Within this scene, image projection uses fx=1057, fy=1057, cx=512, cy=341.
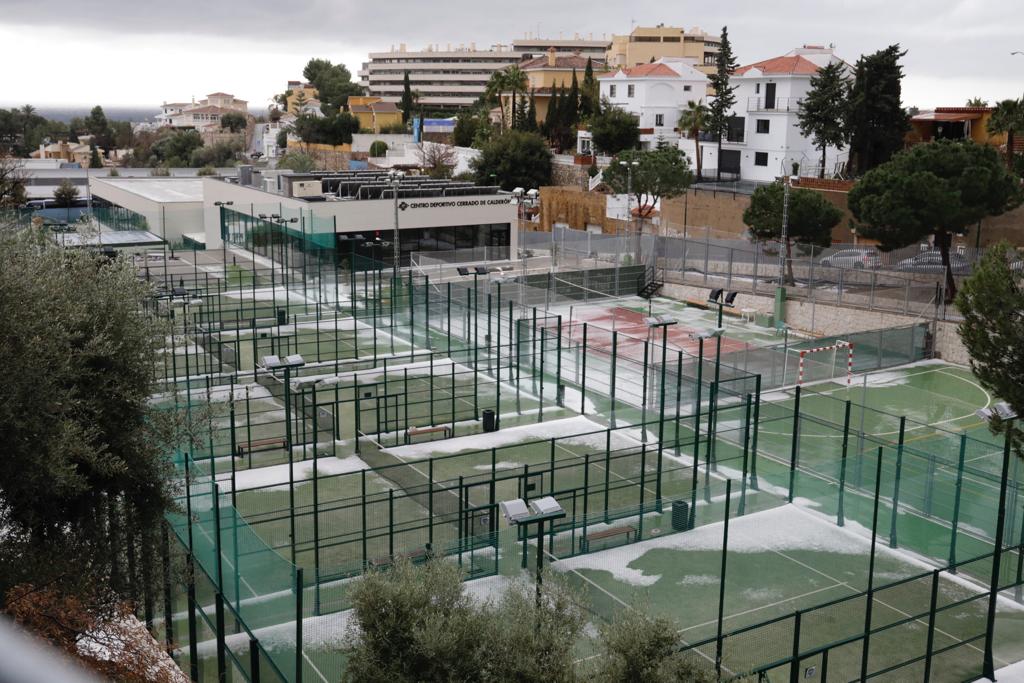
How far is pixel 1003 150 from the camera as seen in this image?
179ft

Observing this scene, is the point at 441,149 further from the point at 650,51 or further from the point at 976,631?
the point at 976,631

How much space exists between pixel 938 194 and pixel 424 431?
2291 cm

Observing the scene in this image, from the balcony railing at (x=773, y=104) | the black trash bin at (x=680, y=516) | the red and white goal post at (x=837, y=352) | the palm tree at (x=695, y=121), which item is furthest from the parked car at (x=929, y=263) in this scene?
the palm tree at (x=695, y=121)

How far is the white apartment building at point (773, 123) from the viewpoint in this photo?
221 ft

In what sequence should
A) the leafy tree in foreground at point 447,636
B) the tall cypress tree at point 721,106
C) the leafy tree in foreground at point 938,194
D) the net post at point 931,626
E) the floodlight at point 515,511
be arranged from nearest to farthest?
the leafy tree in foreground at point 447,636 < the floodlight at point 515,511 < the net post at point 931,626 < the leafy tree in foreground at point 938,194 < the tall cypress tree at point 721,106

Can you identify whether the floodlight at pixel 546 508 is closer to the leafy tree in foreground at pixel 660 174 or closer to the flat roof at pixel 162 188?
the leafy tree in foreground at pixel 660 174

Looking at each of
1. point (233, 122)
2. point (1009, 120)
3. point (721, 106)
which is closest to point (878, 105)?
point (1009, 120)

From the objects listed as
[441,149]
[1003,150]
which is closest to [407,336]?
[1003,150]

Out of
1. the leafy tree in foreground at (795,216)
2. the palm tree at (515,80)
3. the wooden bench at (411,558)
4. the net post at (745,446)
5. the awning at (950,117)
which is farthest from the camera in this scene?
the palm tree at (515,80)

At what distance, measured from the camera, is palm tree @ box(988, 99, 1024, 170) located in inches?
1833

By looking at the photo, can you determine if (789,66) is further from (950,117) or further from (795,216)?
(795,216)

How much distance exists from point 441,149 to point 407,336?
57625 mm

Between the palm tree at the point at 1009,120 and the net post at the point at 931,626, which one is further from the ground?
the palm tree at the point at 1009,120

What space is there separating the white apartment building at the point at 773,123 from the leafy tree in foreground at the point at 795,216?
20.6 metres
